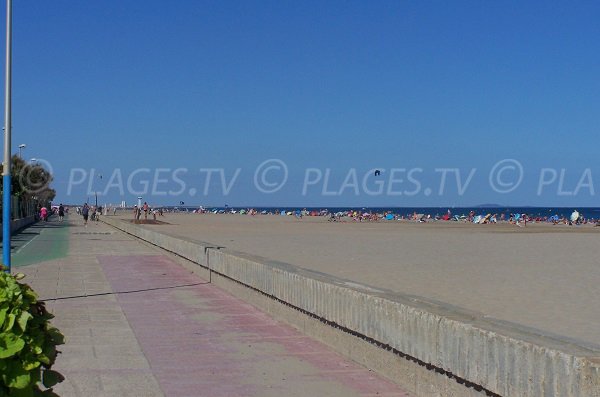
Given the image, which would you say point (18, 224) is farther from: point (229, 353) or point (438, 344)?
point (438, 344)

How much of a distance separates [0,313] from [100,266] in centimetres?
1644

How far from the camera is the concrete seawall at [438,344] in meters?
4.49

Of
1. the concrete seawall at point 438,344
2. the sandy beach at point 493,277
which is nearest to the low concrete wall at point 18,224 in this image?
the sandy beach at point 493,277

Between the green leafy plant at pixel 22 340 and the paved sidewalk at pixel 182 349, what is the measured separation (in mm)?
2982

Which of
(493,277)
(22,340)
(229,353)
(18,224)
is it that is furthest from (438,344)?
(18,224)

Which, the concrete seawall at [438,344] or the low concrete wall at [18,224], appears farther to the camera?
the low concrete wall at [18,224]

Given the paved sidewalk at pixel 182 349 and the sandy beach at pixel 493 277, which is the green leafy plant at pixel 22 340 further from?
the sandy beach at pixel 493 277

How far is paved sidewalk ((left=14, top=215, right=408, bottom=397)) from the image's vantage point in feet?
22.5

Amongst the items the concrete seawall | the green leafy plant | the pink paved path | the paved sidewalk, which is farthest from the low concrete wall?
the green leafy plant

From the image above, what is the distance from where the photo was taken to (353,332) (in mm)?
7875

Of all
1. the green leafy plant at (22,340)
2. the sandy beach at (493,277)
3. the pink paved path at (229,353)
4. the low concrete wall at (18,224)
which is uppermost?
the green leafy plant at (22,340)

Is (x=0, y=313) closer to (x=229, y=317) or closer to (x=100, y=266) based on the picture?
(x=229, y=317)

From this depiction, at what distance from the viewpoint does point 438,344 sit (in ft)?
19.9

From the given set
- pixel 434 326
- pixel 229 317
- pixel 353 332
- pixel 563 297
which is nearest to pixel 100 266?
pixel 229 317
